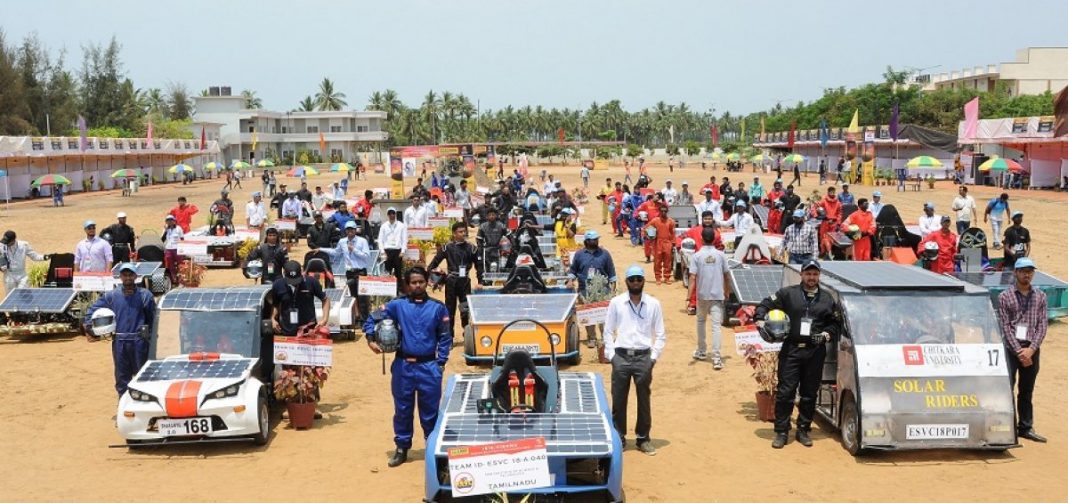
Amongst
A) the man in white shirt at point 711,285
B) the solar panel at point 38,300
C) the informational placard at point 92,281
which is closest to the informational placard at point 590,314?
the man in white shirt at point 711,285

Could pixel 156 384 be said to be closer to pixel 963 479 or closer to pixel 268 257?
pixel 268 257

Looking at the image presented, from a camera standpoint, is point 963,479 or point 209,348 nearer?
point 963,479

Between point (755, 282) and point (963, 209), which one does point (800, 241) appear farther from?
point (963, 209)

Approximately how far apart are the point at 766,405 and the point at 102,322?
644 cm

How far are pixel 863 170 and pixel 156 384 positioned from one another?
180ft

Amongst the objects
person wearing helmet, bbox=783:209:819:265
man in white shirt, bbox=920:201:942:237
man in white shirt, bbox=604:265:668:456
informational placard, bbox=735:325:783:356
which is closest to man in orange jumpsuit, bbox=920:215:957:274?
person wearing helmet, bbox=783:209:819:265

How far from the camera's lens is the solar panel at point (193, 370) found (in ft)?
30.2

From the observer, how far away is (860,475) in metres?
8.25

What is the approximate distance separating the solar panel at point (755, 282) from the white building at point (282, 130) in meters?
91.8

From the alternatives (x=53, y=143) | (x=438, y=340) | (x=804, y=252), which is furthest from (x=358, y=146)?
(x=438, y=340)

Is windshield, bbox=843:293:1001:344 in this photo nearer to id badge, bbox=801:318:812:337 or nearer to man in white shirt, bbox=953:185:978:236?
id badge, bbox=801:318:812:337

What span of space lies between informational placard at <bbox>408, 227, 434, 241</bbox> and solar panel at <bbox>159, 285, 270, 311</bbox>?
12.2 m

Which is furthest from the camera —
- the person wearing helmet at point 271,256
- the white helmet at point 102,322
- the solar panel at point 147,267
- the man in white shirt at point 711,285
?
the solar panel at point 147,267

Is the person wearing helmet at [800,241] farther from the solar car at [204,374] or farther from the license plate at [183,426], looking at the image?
the license plate at [183,426]
